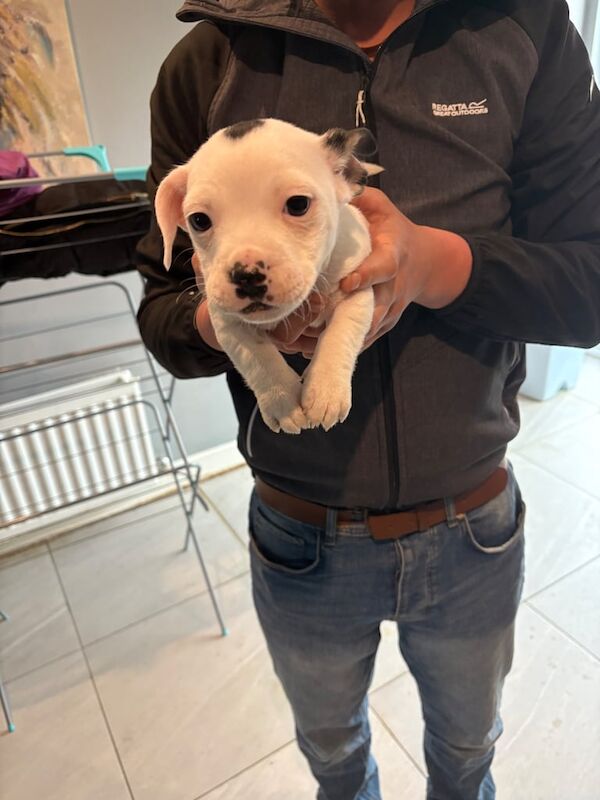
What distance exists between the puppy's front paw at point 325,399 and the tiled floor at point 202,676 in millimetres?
1039

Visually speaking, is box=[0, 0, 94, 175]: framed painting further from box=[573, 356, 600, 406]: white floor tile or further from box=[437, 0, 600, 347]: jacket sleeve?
box=[573, 356, 600, 406]: white floor tile

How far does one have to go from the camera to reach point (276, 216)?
1.54 ft

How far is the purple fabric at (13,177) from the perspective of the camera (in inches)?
44.7

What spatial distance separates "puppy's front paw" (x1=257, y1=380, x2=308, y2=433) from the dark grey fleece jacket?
0.38 feet

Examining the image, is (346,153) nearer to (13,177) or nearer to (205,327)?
(205,327)

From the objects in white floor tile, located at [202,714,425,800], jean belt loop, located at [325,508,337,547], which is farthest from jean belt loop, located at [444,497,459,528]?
white floor tile, located at [202,714,425,800]

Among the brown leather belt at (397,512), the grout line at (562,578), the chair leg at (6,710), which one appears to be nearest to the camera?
the brown leather belt at (397,512)

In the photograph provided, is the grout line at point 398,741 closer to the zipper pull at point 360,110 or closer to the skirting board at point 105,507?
the skirting board at point 105,507

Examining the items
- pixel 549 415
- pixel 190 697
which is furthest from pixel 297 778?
pixel 549 415

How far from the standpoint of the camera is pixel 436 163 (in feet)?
2.00

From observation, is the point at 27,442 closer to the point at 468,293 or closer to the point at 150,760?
the point at 150,760

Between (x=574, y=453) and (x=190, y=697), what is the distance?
157 centimetres

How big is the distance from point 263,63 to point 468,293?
1.06ft

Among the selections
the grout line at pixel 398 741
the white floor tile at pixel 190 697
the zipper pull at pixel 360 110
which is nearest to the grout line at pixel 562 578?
the grout line at pixel 398 741
